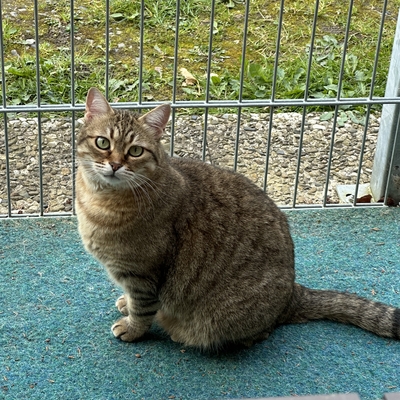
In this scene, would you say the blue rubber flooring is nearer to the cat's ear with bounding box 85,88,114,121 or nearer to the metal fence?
the metal fence

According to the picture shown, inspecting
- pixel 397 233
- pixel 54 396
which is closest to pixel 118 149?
pixel 54 396

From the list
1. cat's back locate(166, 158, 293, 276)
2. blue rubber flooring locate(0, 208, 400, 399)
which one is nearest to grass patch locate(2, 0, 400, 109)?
blue rubber flooring locate(0, 208, 400, 399)

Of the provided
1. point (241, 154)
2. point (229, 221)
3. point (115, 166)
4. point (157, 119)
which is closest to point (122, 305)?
point (229, 221)

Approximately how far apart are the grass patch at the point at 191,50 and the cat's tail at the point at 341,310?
2.21 m

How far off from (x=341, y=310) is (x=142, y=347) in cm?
100

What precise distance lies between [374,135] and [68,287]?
2.77 metres

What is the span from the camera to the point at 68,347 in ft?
11.1

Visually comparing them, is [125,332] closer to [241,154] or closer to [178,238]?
[178,238]

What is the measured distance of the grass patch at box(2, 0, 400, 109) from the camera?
5.43 m

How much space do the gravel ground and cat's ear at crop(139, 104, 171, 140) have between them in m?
1.62

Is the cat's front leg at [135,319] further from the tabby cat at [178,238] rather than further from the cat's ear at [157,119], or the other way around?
the cat's ear at [157,119]

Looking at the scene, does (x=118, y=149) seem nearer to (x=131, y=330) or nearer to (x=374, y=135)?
(x=131, y=330)

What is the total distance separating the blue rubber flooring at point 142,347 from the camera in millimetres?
3197

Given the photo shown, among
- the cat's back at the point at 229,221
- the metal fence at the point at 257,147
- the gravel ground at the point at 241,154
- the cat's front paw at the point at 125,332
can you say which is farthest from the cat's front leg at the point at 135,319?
the gravel ground at the point at 241,154
